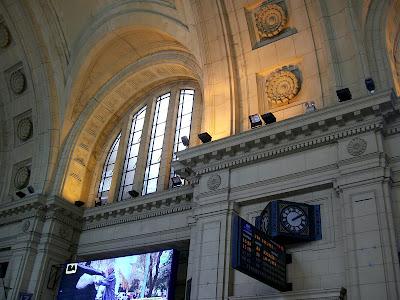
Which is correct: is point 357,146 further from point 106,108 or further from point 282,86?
point 106,108

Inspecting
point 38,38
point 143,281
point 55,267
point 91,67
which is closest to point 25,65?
point 38,38

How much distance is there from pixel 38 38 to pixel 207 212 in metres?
10.5

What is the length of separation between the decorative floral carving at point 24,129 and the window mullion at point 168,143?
19.0ft

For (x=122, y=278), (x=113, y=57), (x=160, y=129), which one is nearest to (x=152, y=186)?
(x=160, y=129)

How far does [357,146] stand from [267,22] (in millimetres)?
4802

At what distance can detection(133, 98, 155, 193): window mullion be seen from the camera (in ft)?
56.4

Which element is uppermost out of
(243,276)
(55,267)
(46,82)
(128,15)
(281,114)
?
(128,15)

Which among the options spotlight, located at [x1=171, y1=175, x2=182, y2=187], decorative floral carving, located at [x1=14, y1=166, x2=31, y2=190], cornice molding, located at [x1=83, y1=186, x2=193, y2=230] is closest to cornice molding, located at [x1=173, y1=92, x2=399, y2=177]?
cornice molding, located at [x1=83, y1=186, x2=193, y2=230]

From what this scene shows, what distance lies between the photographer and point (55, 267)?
1639cm

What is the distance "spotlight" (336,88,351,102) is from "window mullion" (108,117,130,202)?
30.7 ft

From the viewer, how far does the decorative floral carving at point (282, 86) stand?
1291 cm

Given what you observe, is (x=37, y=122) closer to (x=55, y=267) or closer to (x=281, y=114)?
(x=55, y=267)

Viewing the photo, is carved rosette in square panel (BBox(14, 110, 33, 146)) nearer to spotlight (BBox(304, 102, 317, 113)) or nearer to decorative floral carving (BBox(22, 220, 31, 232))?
decorative floral carving (BBox(22, 220, 31, 232))

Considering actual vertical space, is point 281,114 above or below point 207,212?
above
